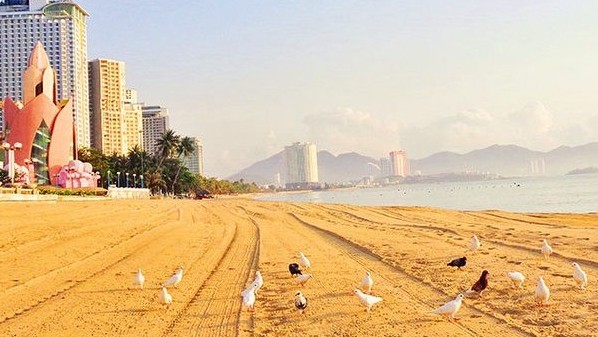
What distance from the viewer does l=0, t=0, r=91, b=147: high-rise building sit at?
476ft

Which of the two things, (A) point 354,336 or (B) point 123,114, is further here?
(B) point 123,114

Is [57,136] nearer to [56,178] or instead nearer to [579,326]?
[56,178]

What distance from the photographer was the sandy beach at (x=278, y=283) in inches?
346

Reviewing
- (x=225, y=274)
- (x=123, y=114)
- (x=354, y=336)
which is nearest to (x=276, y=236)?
(x=225, y=274)

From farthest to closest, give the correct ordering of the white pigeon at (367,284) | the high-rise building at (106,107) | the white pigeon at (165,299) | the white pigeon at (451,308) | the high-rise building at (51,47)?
the high-rise building at (106,107)
the high-rise building at (51,47)
the white pigeon at (367,284)
the white pigeon at (165,299)
the white pigeon at (451,308)

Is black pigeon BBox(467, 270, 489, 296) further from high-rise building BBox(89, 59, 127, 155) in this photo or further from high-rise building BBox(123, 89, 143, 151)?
high-rise building BBox(123, 89, 143, 151)

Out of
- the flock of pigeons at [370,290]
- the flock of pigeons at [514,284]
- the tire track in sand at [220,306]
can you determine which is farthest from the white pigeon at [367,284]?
the tire track in sand at [220,306]

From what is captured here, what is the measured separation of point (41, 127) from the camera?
275 ft

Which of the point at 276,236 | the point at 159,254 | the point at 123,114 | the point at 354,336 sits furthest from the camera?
the point at 123,114

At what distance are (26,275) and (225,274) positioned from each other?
463cm

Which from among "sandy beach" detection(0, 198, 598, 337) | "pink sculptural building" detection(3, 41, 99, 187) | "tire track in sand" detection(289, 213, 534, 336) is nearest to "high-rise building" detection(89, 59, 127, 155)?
"pink sculptural building" detection(3, 41, 99, 187)

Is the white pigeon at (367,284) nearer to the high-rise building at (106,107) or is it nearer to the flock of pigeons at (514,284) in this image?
the flock of pigeons at (514,284)

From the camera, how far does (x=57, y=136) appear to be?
278ft

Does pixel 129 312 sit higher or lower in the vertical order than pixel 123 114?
lower
